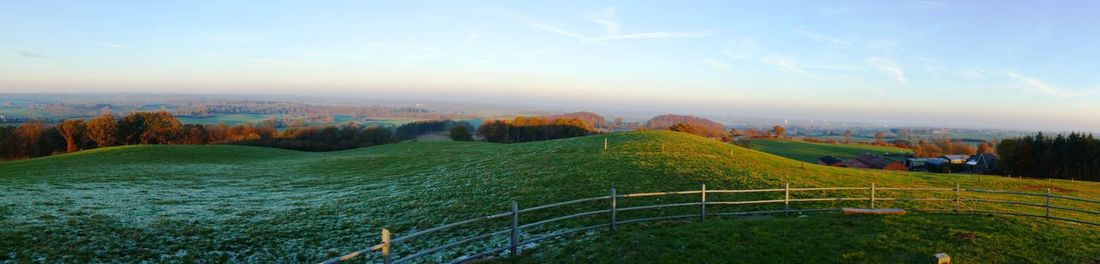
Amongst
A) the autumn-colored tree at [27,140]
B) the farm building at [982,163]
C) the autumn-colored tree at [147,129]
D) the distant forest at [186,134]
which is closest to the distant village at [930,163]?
the farm building at [982,163]

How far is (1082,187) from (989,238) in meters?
33.8

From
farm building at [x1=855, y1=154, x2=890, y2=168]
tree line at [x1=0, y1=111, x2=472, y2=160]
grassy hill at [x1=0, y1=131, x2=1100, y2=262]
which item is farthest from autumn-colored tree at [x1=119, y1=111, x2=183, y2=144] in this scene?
farm building at [x1=855, y1=154, x2=890, y2=168]

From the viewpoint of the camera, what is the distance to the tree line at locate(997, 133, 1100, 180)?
52.4 m

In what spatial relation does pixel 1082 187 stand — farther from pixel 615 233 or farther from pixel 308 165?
pixel 308 165

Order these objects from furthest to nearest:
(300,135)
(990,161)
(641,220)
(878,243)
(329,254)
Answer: (300,135), (990,161), (641,220), (329,254), (878,243)

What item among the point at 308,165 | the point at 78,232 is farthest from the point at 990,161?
the point at 78,232

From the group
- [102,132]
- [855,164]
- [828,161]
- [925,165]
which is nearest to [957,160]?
[925,165]

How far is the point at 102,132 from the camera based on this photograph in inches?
2591

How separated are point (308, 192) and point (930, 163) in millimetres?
79343

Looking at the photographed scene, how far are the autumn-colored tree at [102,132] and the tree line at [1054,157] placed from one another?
11508cm

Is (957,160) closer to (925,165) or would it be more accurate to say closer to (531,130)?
(925,165)

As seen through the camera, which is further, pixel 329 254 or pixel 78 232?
pixel 78 232

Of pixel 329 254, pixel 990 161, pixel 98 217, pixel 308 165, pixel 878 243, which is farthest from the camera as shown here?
pixel 990 161

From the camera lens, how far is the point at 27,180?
26625mm
